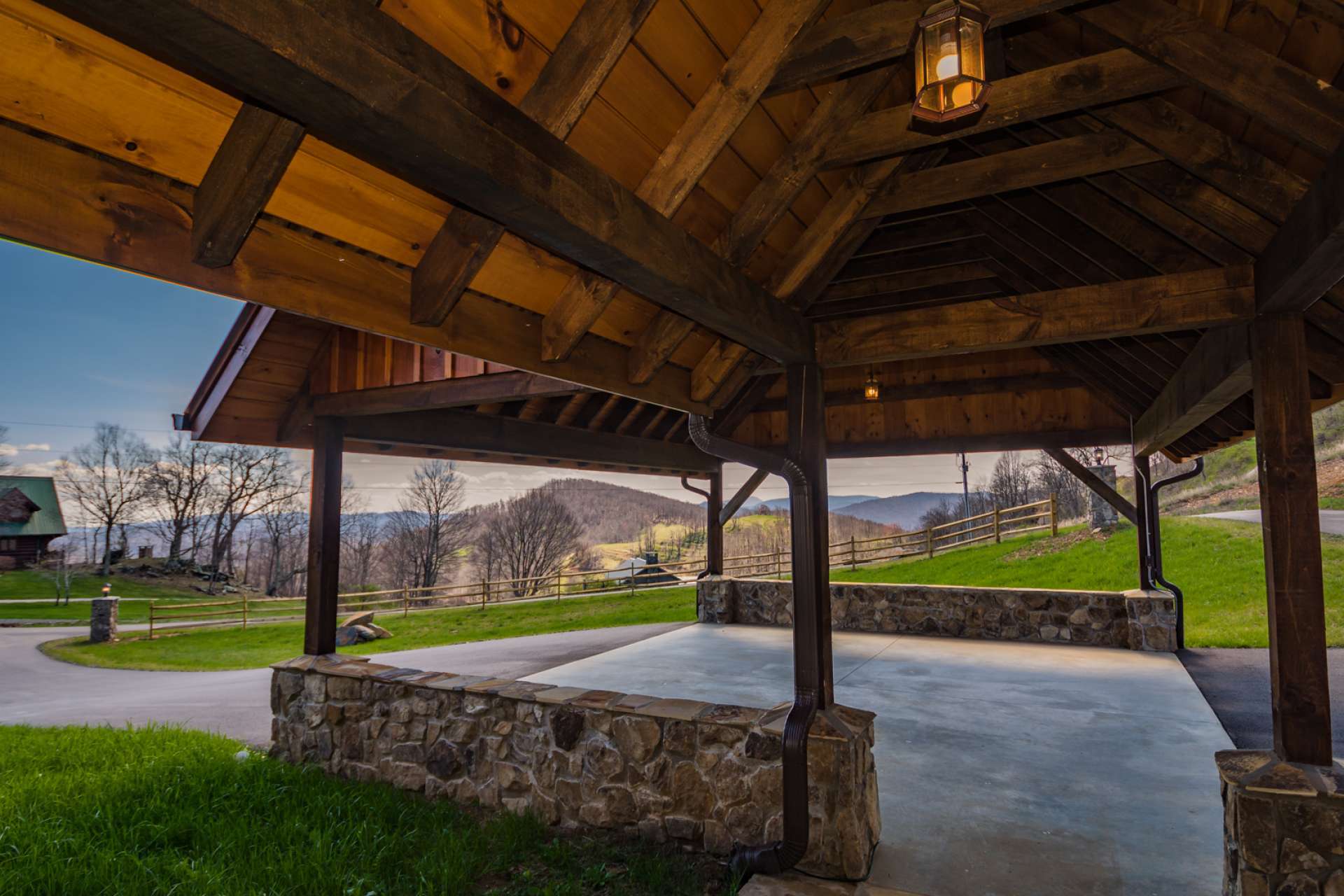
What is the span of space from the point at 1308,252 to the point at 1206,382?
1.96m

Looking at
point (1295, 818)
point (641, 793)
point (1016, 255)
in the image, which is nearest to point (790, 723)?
point (641, 793)

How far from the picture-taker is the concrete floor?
3.07m

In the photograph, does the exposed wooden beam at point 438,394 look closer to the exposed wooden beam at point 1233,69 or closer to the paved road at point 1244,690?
the exposed wooden beam at point 1233,69

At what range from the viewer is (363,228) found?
215cm

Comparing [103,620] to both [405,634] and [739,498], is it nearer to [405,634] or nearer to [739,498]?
[405,634]

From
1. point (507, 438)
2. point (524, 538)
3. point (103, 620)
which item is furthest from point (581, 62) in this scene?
point (524, 538)

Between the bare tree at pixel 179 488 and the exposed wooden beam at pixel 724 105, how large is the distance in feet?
75.4

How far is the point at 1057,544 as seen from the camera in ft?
52.1

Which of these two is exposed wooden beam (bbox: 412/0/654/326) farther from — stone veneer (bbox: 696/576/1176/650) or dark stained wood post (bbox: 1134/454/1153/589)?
dark stained wood post (bbox: 1134/454/1153/589)

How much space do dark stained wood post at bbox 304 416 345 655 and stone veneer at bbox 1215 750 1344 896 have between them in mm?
5144

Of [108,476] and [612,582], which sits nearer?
[612,582]

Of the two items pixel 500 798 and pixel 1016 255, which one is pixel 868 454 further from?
pixel 500 798

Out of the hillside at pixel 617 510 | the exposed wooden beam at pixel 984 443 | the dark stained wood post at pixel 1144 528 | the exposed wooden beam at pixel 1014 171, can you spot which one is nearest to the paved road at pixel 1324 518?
the dark stained wood post at pixel 1144 528

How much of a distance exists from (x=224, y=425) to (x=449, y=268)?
377 centimetres
